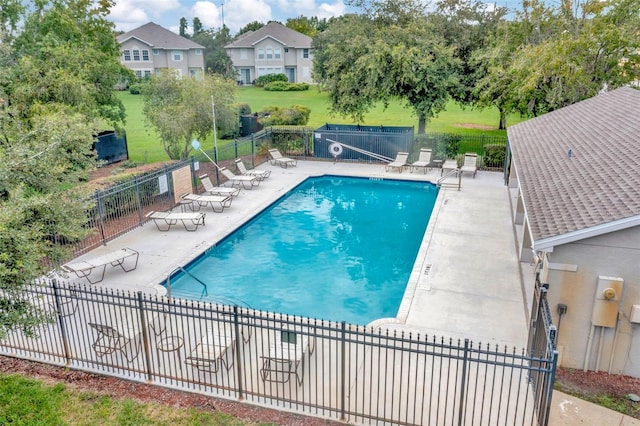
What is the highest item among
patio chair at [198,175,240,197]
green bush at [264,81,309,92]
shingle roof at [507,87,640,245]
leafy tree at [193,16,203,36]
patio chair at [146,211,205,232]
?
leafy tree at [193,16,203,36]

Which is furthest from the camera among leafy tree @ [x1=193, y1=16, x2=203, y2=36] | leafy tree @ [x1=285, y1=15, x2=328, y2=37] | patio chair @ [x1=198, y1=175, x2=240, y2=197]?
leafy tree @ [x1=193, y1=16, x2=203, y2=36]

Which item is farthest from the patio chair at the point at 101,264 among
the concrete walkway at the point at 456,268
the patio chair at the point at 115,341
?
the patio chair at the point at 115,341

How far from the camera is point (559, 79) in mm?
21375

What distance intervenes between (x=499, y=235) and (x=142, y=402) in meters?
11.3

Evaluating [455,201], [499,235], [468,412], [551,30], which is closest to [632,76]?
[551,30]

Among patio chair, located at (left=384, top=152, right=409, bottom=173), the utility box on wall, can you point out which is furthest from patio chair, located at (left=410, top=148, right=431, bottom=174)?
the utility box on wall

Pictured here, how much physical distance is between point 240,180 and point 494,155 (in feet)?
38.8

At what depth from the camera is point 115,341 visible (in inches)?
347

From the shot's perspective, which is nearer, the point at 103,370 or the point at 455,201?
the point at 103,370

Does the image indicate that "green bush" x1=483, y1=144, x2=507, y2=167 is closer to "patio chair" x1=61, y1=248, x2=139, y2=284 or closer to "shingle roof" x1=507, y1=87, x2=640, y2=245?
"shingle roof" x1=507, y1=87, x2=640, y2=245

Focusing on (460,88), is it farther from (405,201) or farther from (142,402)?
(142,402)

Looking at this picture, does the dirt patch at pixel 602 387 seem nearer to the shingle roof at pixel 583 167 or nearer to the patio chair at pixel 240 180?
the shingle roof at pixel 583 167

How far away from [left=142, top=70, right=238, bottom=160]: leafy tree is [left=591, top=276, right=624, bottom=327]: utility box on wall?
1637 centimetres

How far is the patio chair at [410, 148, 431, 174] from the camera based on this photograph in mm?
23391
